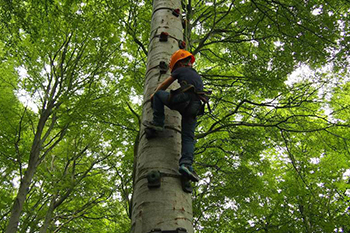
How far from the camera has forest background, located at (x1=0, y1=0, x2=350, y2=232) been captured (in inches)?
213

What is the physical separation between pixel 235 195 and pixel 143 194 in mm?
6006

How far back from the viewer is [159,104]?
7.73 ft

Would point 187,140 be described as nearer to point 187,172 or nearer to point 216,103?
point 187,172

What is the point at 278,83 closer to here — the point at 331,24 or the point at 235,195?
the point at 331,24

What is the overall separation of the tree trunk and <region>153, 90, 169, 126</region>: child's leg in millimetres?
87

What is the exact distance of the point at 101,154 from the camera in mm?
10672

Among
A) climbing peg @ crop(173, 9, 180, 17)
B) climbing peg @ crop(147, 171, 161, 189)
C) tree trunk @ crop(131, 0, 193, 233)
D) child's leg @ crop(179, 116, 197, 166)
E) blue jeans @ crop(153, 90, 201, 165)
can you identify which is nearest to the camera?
tree trunk @ crop(131, 0, 193, 233)

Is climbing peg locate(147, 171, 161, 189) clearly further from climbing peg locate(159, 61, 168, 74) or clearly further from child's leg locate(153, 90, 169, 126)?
climbing peg locate(159, 61, 168, 74)

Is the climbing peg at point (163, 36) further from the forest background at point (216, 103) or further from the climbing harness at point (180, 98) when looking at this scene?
the forest background at point (216, 103)

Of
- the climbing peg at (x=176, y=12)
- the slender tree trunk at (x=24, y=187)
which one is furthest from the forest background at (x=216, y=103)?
the climbing peg at (x=176, y=12)

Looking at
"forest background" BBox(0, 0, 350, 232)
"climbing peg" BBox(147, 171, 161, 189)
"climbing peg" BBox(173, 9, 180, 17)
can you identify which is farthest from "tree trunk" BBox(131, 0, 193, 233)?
"forest background" BBox(0, 0, 350, 232)

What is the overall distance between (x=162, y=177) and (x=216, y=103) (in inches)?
183

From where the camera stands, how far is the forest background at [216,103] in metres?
5.42


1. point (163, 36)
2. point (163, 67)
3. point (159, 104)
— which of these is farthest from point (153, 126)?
point (163, 36)
